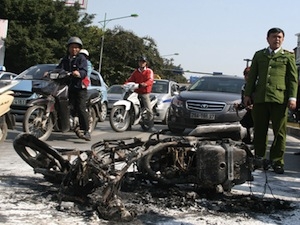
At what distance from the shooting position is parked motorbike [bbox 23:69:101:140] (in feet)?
27.2

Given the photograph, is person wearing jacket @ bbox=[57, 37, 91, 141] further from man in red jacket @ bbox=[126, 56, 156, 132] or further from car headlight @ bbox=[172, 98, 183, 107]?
man in red jacket @ bbox=[126, 56, 156, 132]

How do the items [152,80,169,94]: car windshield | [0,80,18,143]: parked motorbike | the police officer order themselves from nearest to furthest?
the police officer
[0,80,18,143]: parked motorbike
[152,80,169,94]: car windshield

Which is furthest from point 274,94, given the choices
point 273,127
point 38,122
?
point 38,122

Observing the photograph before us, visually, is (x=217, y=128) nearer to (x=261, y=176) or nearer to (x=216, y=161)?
(x=216, y=161)

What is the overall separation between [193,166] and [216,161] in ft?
1.10

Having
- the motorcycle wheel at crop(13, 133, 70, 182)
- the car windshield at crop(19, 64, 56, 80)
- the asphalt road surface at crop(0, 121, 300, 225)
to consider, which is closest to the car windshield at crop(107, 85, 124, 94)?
the car windshield at crop(19, 64, 56, 80)

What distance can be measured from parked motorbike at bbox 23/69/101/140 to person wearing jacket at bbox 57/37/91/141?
0.44ft

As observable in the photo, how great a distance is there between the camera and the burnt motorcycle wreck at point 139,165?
13.5ft

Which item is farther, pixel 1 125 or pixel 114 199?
pixel 1 125

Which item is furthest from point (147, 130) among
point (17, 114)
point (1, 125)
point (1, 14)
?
point (1, 14)

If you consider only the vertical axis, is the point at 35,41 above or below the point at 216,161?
above

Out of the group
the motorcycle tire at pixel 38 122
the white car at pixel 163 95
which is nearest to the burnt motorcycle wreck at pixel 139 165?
the motorcycle tire at pixel 38 122

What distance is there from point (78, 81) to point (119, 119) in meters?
3.57

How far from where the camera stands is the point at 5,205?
414 centimetres
